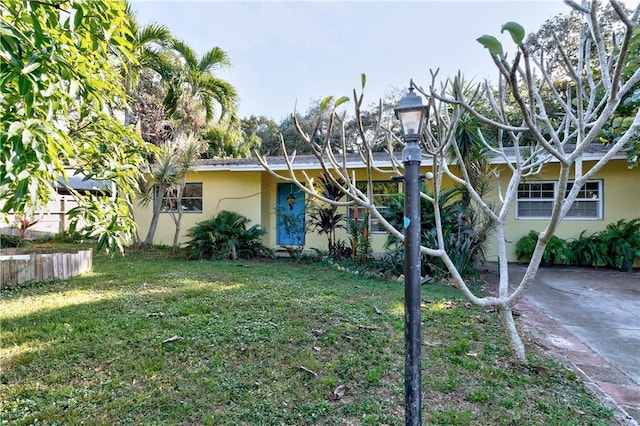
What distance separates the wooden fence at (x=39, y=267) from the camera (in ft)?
17.9

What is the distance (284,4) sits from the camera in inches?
314

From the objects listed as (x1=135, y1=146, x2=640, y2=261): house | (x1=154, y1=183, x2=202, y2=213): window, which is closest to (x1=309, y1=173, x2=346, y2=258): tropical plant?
(x1=135, y1=146, x2=640, y2=261): house

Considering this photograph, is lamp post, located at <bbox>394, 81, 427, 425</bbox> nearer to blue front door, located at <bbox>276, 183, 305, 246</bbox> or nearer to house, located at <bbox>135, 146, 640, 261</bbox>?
house, located at <bbox>135, 146, 640, 261</bbox>

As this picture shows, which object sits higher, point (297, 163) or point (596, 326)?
point (297, 163)

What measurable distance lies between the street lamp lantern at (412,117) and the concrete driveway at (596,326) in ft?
7.77

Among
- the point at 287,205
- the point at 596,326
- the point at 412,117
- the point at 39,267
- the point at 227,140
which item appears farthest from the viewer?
the point at 227,140

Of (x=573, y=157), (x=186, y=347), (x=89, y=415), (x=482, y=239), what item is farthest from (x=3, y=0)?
(x=482, y=239)

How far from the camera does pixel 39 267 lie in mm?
5816

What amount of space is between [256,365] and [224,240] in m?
6.07

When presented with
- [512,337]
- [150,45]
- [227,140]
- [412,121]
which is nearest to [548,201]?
[512,337]

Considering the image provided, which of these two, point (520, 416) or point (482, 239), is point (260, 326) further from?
point (482, 239)

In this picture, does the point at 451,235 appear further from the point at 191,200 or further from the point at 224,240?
the point at 191,200

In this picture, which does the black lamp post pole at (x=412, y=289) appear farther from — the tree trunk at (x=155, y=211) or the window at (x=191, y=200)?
the window at (x=191, y=200)

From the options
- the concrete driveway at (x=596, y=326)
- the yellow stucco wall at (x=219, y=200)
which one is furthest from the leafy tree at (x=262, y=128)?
the concrete driveway at (x=596, y=326)
